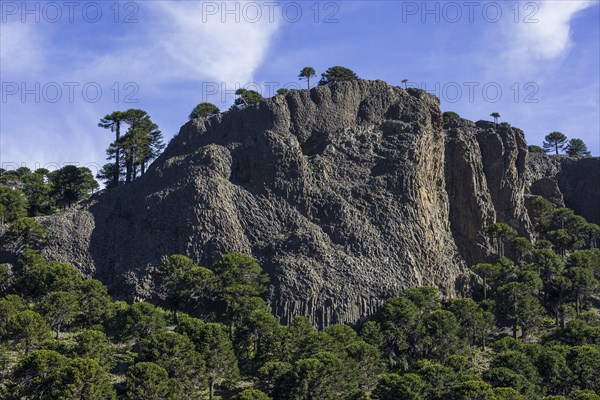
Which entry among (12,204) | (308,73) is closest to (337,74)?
(308,73)

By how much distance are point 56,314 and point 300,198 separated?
106 feet

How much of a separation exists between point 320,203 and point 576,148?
76.5 metres

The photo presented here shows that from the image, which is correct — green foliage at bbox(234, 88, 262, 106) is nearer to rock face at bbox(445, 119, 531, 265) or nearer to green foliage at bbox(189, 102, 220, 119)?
green foliage at bbox(189, 102, 220, 119)

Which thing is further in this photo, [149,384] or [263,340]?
[263,340]

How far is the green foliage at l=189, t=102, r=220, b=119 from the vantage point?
119m

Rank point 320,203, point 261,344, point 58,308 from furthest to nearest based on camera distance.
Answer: point 320,203, point 261,344, point 58,308

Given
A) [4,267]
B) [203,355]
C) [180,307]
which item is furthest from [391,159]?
[4,267]

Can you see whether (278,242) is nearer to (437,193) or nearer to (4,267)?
(437,193)

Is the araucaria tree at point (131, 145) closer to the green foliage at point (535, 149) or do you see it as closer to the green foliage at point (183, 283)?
the green foliage at point (183, 283)

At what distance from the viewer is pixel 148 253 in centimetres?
9081

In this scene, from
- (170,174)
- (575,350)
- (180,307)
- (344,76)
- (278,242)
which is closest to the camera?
(575,350)

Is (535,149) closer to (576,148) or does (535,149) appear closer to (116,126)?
(576,148)

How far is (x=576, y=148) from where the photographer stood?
15362cm

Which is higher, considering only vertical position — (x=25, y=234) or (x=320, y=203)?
(x=320, y=203)
